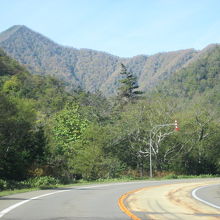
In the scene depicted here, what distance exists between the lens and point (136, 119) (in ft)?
205

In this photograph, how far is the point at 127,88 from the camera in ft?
341

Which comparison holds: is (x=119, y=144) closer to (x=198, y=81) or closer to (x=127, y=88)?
(x=127, y=88)

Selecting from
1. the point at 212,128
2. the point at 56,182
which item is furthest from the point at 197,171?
the point at 56,182

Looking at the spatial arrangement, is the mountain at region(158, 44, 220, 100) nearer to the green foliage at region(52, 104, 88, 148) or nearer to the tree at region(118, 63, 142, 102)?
the tree at region(118, 63, 142, 102)

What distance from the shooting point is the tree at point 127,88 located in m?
103

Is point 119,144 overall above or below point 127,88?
below

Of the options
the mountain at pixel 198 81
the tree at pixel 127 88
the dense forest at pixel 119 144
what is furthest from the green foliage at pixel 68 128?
the mountain at pixel 198 81

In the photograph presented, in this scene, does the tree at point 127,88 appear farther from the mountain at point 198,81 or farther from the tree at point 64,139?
the mountain at point 198,81

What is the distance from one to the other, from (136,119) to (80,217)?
5167 cm

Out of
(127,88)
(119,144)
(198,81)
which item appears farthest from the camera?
(198,81)

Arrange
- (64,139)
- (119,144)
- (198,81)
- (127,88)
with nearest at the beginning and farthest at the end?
(119,144) → (64,139) → (127,88) → (198,81)

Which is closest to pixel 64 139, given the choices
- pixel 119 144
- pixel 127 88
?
pixel 119 144

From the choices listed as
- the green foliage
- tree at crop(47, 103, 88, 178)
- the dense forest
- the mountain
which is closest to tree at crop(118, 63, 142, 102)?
the dense forest

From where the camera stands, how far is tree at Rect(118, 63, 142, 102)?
339 ft
